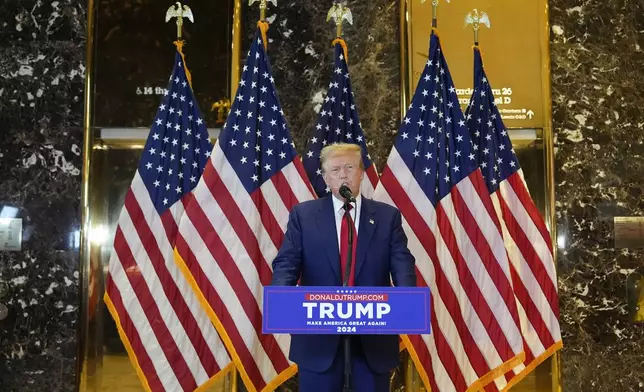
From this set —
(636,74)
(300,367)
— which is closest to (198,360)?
(300,367)

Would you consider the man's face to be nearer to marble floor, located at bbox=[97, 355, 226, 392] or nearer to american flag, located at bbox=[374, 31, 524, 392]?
american flag, located at bbox=[374, 31, 524, 392]

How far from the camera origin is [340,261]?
3031mm

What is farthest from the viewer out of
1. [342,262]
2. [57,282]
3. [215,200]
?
[57,282]

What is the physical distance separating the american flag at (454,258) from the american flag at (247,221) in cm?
67

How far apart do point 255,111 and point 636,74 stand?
8.97 ft

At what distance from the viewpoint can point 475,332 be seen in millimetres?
4090

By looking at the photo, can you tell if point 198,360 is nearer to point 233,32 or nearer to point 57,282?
point 57,282

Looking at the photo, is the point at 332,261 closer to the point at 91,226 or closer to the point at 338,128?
the point at 338,128

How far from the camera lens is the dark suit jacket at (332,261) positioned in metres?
2.99

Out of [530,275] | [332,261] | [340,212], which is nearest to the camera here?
[332,261]

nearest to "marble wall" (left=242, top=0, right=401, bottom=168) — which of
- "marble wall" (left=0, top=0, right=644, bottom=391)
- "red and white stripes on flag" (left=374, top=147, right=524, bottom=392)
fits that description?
"marble wall" (left=0, top=0, right=644, bottom=391)

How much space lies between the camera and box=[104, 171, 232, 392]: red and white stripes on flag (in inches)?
163

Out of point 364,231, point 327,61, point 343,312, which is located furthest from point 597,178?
point 343,312

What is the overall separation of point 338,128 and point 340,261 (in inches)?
59.0
